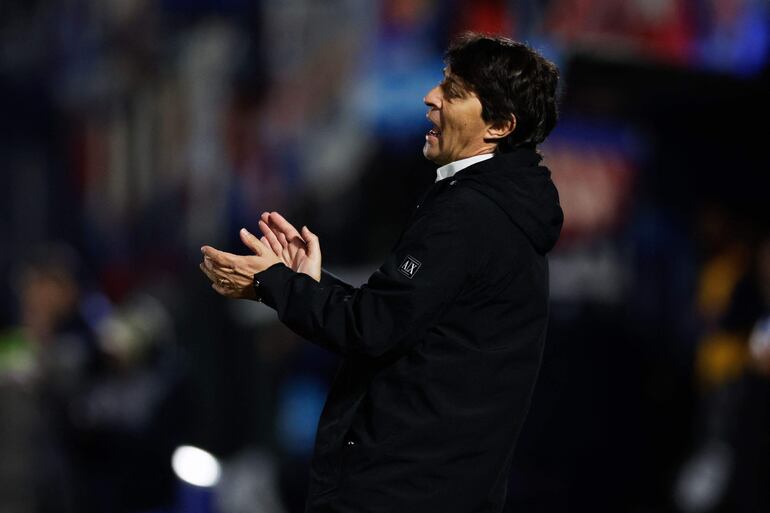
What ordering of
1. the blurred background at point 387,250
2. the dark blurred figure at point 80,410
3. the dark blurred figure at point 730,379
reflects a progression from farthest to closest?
the blurred background at point 387,250 < the dark blurred figure at point 80,410 < the dark blurred figure at point 730,379

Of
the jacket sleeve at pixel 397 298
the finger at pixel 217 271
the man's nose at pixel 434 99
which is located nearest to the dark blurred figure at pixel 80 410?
the finger at pixel 217 271

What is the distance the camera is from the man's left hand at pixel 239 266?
10.7 ft

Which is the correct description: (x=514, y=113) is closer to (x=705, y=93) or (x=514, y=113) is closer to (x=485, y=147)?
(x=485, y=147)

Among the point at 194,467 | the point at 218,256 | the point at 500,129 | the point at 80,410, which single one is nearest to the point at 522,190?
the point at 500,129

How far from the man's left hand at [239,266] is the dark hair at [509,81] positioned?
630mm

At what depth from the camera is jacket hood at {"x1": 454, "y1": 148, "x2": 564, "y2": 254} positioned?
126 inches

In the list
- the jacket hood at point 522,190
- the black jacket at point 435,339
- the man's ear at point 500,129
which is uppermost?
the man's ear at point 500,129

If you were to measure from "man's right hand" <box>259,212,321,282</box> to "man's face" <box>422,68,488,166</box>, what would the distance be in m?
0.37

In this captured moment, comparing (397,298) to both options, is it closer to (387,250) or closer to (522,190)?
(522,190)

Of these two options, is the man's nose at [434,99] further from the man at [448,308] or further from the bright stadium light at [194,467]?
the bright stadium light at [194,467]

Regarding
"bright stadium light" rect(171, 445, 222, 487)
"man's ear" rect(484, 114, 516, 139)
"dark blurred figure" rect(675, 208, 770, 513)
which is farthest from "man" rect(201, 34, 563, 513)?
"dark blurred figure" rect(675, 208, 770, 513)

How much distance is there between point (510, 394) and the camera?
3.29 metres

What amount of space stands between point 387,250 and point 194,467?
3148mm

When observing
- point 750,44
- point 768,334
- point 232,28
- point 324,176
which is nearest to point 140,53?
point 232,28
